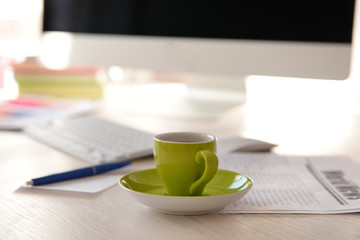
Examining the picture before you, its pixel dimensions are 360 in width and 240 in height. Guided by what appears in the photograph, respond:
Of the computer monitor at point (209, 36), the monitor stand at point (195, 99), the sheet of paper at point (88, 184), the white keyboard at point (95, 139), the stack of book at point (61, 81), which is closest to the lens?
the sheet of paper at point (88, 184)

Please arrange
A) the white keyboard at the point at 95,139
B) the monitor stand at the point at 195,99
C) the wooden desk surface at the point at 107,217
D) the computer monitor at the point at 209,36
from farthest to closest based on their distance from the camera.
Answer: the monitor stand at the point at 195,99
the computer monitor at the point at 209,36
the white keyboard at the point at 95,139
the wooden desk surface at the point at 107,217

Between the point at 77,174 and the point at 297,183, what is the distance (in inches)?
12.1

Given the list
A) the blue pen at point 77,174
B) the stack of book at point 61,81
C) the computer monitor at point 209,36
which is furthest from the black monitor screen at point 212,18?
the blue pen at point 77,174

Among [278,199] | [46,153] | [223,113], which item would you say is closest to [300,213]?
[278,199]

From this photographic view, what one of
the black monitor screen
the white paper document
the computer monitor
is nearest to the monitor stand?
the computer monitor

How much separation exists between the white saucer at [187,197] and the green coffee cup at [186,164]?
2 centimetres

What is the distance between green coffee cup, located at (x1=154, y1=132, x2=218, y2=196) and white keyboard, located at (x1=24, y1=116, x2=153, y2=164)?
23cm

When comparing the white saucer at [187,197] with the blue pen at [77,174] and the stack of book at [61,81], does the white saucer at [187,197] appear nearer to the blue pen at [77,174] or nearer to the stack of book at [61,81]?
the blue pen at [77,174]

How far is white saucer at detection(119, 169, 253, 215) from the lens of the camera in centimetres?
50

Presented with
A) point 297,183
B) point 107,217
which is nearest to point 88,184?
point 107,217

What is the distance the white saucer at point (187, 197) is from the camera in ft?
1.65

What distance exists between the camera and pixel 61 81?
1.44 m

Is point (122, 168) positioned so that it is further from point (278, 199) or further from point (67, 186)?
point (278, 199)

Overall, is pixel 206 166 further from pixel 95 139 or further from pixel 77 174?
pixel 95 139
